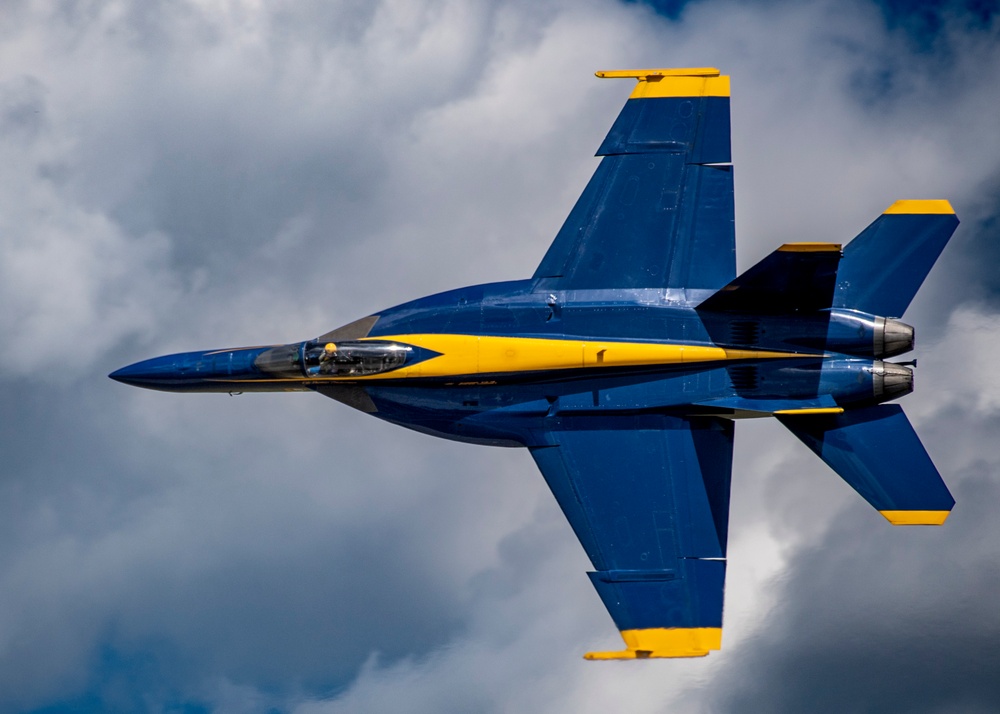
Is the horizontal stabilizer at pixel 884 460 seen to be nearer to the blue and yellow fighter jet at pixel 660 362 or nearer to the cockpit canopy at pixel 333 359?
the blue and yellow fighter jet at pixel 660 362

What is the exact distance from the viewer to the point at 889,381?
17.7 m

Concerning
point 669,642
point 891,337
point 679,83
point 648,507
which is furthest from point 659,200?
point 669,642

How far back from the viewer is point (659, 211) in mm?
18547

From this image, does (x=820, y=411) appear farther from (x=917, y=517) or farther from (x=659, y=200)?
(x=659, y=200)

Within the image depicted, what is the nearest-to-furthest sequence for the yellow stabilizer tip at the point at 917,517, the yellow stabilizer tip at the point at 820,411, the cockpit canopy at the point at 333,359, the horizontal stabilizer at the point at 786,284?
the horizontal stabilizer at the point at 786,284
the yellow stabilizer tip at the point at 820,411
the yellow stabilizer tip at the point at 917,517
the cockpit canopy at the point at 333,359

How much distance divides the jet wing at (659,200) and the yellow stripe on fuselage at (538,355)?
1020mm

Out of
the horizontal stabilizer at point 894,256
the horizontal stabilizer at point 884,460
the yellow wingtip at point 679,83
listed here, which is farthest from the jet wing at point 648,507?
the yellow wingtip at point 679,83

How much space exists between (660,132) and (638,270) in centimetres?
218

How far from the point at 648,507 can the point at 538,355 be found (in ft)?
9.08

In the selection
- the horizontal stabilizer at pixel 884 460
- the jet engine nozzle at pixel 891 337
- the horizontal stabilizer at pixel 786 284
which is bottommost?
the horizontal stabilizer at pixel 884 460

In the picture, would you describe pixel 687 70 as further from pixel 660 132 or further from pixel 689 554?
pixel 689 554

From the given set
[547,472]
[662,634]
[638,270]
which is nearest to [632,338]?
[638,270]

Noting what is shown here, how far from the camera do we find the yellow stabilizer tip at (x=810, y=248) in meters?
17.0

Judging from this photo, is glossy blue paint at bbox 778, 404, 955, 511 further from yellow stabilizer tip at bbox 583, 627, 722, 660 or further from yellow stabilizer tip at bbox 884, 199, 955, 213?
yellow stabilizer tip at bbox 583, 627, 722, 660
